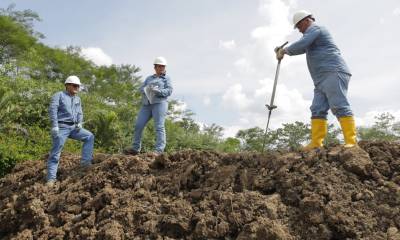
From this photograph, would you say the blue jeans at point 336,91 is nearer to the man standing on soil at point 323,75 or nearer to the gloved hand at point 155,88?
the man standing on soil at point 323,75

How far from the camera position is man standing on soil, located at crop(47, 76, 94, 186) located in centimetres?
621

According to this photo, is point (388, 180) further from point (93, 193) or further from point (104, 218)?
point (93, 193)

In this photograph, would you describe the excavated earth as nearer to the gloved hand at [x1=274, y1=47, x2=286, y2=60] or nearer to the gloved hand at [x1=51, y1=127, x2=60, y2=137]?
the gloved hand at [x1=51, y1=127, x2=60, y2=137]

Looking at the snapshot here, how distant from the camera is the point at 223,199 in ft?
15.0

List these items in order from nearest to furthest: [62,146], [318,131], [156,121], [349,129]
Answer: [349,129] < [318,131] < [62,146] < [156,121]

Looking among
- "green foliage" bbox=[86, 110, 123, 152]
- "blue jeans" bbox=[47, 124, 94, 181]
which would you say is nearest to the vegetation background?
"green foliage" bbox=[86, 110, 123, 152]

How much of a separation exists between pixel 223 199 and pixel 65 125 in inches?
121

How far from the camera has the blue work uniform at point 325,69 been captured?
527 centimetres

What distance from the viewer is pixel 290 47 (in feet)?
18.0

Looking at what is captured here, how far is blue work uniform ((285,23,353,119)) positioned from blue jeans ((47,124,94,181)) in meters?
3.46

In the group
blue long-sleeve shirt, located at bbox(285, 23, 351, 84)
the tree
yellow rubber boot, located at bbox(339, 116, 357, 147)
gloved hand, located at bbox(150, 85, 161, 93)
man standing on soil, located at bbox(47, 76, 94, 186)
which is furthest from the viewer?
the tree

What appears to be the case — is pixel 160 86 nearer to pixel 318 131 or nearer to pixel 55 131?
pixel 55 131

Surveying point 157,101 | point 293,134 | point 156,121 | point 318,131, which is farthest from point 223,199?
point 293,134

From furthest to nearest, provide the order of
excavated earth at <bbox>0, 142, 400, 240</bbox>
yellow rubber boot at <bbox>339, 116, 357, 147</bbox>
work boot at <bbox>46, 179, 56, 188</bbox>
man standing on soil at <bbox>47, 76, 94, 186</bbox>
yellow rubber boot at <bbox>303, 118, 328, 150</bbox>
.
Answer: man standing on soil at <bbox>47, 76, 94, 186</bbox> → work boot at <bbox>46, 179, 56, 188</bbox> → yellow rubber boot at <bbox>303, 118, 328, 150</bbox> → yellow rubber boot at <bbox>339, 116, 357, 147</bbox> → excavated earth at <bbox>0, 142, 400, 240</bbox>
